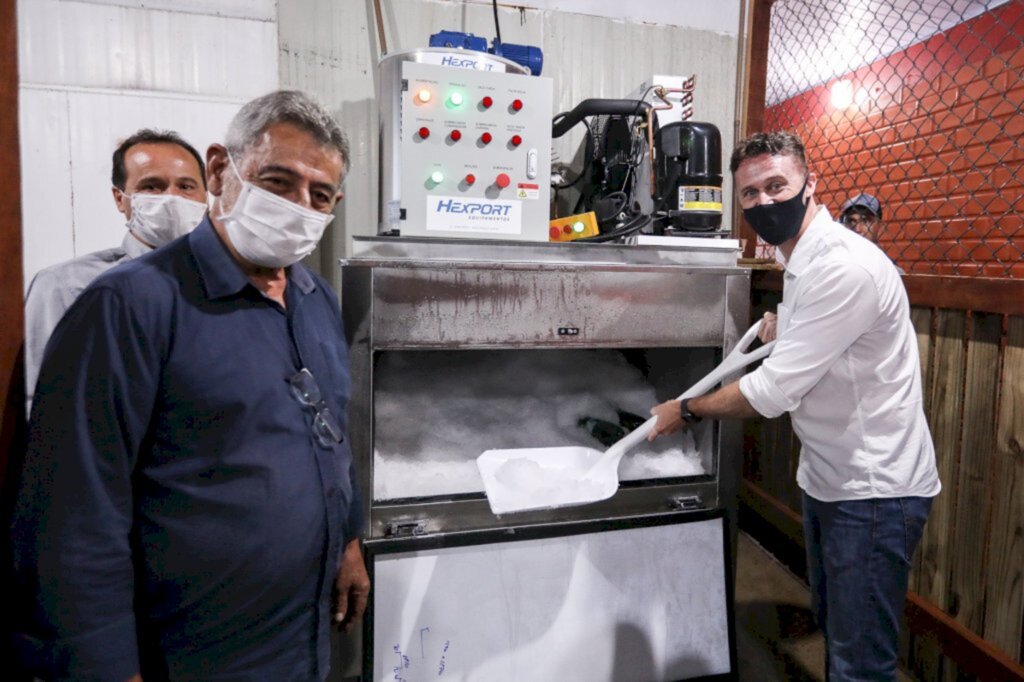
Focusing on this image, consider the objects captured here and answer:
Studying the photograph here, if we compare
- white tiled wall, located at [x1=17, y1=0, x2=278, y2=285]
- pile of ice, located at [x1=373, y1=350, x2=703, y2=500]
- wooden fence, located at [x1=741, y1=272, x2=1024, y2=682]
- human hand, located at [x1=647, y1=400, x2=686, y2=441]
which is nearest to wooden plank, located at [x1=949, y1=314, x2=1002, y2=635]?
wooden fence, located at [x1=741, y1=272, x2=1024, y2=682]

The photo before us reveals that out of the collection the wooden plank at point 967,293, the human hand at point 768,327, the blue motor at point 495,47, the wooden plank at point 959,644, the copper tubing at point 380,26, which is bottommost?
the wooden plank at point 959,644

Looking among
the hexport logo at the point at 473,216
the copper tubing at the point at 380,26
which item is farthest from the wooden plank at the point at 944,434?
the copper tubing at the point at 380,26

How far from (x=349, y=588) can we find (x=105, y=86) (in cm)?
181

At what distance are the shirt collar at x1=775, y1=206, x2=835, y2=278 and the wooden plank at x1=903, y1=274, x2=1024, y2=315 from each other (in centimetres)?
53

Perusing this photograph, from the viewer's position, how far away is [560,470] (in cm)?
166

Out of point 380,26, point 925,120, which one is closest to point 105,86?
point 380,26

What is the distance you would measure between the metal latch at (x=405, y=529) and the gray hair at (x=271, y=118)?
96 cm

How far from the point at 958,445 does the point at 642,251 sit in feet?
3.69

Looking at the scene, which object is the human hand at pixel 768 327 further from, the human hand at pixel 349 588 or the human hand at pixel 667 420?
the human hand at pixel 349 588

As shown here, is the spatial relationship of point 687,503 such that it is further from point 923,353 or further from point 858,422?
point 923,353

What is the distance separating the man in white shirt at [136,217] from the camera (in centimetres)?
124

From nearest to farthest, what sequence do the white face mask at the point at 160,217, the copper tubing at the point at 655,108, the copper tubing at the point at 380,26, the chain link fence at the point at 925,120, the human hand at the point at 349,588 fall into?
the human hand at the point at 349,588 < the white face mask at the point at 160,217 < the copper tubing at the point at 655,108 < the copper tubing at the point at 380,26 < the chain link fence at the point at 925,120

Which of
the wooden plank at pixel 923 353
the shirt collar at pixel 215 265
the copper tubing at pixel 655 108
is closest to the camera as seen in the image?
the shirt collar at pixel 215 265

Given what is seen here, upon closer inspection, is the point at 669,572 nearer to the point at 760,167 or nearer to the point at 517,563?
the point at 517,563
